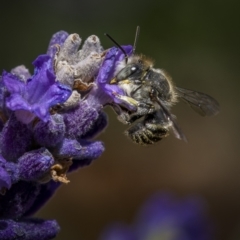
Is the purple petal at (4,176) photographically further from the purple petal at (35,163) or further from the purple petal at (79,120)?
the purple petal at (79,120)

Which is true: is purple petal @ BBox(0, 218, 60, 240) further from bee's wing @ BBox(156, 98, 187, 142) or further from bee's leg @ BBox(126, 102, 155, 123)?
bee's wing @ BBox(156, 98, 187, 142)

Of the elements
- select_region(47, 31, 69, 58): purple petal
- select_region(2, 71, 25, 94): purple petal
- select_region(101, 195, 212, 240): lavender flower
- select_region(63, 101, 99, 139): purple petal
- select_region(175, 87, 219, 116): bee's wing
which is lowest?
select_region(101, 195, 212, 240): lavender flower

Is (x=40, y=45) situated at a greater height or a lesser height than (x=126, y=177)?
greater

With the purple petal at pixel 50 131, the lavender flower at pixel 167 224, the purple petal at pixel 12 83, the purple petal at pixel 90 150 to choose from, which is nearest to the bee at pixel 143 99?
the purple petal at pixel 90 150

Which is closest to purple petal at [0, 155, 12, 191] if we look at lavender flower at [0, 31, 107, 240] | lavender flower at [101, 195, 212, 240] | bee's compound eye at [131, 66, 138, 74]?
lavender flower at [0, 31, 107, 240]

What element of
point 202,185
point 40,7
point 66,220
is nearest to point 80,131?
point 66,220

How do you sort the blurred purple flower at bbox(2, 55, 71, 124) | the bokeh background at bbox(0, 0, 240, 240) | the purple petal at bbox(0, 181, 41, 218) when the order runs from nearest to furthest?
the blurred purple flower at bbox(2, 55, 71, 124)
the purple petal at bbox(0, 181, 41, 218)
the bokeh background at bbox(0, 0, 240, 240)

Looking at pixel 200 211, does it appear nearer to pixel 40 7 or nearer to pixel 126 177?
pixel 126 177
